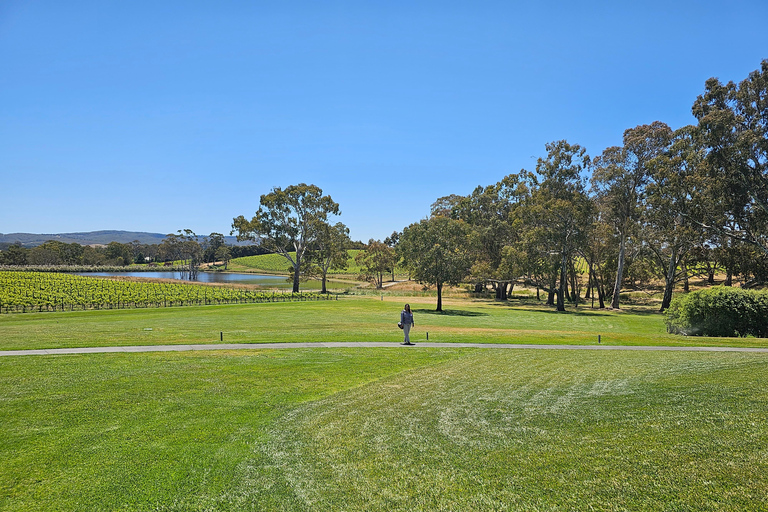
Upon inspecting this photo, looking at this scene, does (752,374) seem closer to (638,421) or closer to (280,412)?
(638,421)

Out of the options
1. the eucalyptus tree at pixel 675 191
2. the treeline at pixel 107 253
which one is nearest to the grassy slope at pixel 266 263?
the treeline at pixel 107 253

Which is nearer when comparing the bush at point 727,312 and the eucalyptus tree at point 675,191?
the bush at point 727,312

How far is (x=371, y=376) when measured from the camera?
13148mm

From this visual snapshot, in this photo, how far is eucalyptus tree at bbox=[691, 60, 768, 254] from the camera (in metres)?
36.1

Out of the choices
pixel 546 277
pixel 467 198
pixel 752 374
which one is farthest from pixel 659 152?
pixel 752 374

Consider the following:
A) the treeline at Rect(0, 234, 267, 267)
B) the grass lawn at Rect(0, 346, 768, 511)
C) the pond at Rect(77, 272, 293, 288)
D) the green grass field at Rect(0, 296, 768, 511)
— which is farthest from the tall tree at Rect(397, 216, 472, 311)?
the treeline at Rect(0, 234, 267, 267)

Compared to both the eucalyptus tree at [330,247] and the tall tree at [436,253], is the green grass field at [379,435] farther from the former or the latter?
the eucalyptus tree at [330,247]

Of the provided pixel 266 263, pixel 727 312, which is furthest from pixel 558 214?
pixel 266 263

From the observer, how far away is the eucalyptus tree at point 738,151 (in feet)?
119

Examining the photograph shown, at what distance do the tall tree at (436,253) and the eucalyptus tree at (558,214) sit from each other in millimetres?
10927

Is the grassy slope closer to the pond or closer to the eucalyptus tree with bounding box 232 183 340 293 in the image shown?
the pond

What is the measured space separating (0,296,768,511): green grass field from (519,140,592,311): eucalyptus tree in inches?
1402

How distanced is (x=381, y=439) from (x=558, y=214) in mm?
46728

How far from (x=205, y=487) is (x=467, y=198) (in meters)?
76.7
